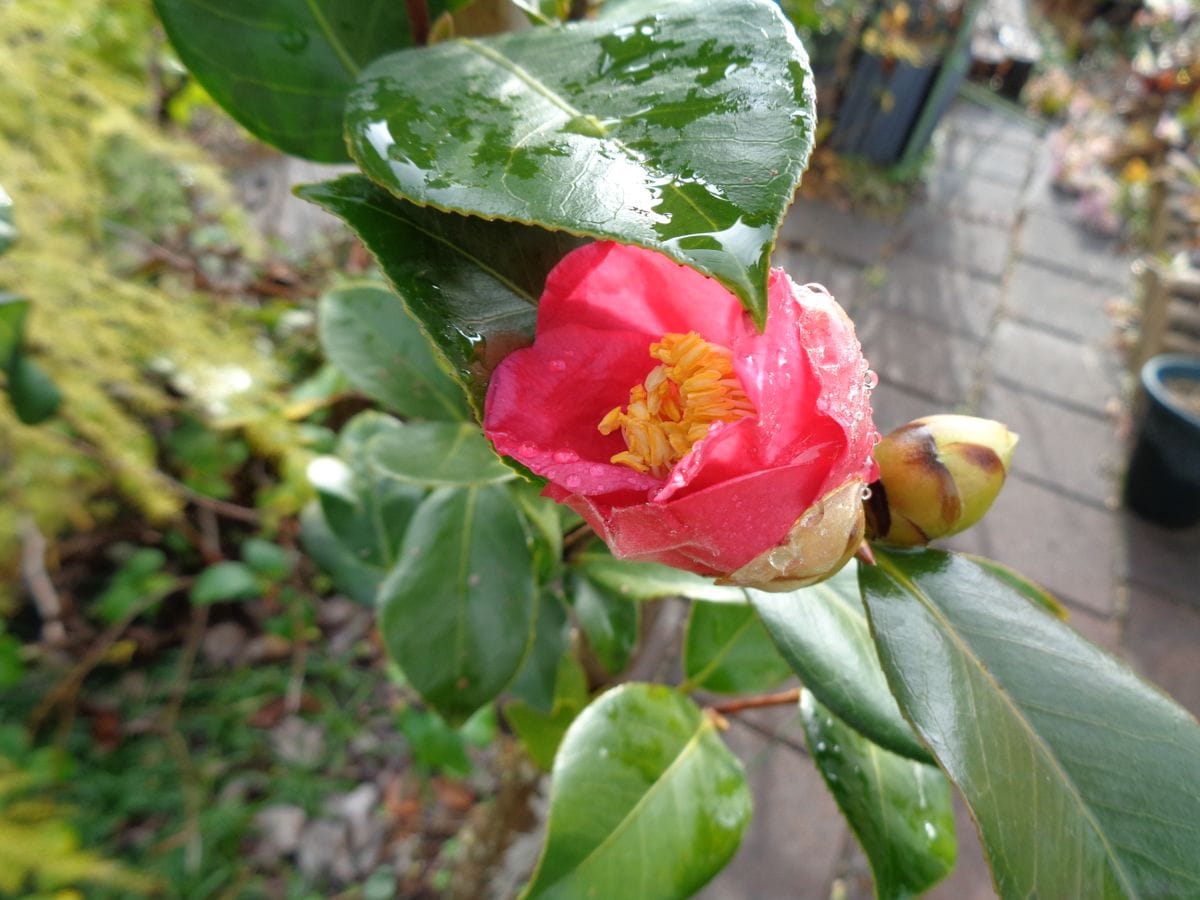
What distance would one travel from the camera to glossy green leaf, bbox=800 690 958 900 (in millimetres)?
578

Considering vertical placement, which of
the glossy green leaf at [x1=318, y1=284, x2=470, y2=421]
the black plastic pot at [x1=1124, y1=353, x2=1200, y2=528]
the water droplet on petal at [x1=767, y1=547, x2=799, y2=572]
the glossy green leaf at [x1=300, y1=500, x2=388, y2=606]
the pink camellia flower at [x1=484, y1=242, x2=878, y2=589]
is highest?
the pink camellia flower at [x1=484, y1=242, x2=878, y2=589]

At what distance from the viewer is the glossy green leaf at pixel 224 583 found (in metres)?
1.59

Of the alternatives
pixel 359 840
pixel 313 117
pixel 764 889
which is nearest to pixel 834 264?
pixel 764 889

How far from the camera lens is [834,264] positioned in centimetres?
321

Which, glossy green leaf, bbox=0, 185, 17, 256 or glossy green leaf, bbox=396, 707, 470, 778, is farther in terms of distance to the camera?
glossy green leaf, bbox=396, 707, 470, 778

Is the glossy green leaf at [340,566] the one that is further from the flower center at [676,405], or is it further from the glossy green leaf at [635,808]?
the flower center at [676,405]

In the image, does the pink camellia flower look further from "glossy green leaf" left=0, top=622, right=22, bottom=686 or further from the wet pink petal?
"glossy green leaf" left=0, top=622, right=22, bottom=686

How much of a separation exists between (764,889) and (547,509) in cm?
131

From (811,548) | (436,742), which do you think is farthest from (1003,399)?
(811,548)

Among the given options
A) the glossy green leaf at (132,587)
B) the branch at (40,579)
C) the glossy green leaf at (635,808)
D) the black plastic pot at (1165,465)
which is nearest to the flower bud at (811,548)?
the glossy green leaf at (635,808)

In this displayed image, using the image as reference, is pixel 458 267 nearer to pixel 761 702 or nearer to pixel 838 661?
pixel 838 661

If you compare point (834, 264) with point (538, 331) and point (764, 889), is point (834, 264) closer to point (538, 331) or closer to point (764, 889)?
point (764, 889)

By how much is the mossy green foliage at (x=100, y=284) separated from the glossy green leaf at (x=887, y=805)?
52.5 inches

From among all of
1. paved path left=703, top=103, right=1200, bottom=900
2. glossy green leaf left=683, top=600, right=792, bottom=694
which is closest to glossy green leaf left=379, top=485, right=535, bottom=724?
glossy green leaf left=683, top=600, right=792, bottom=694
